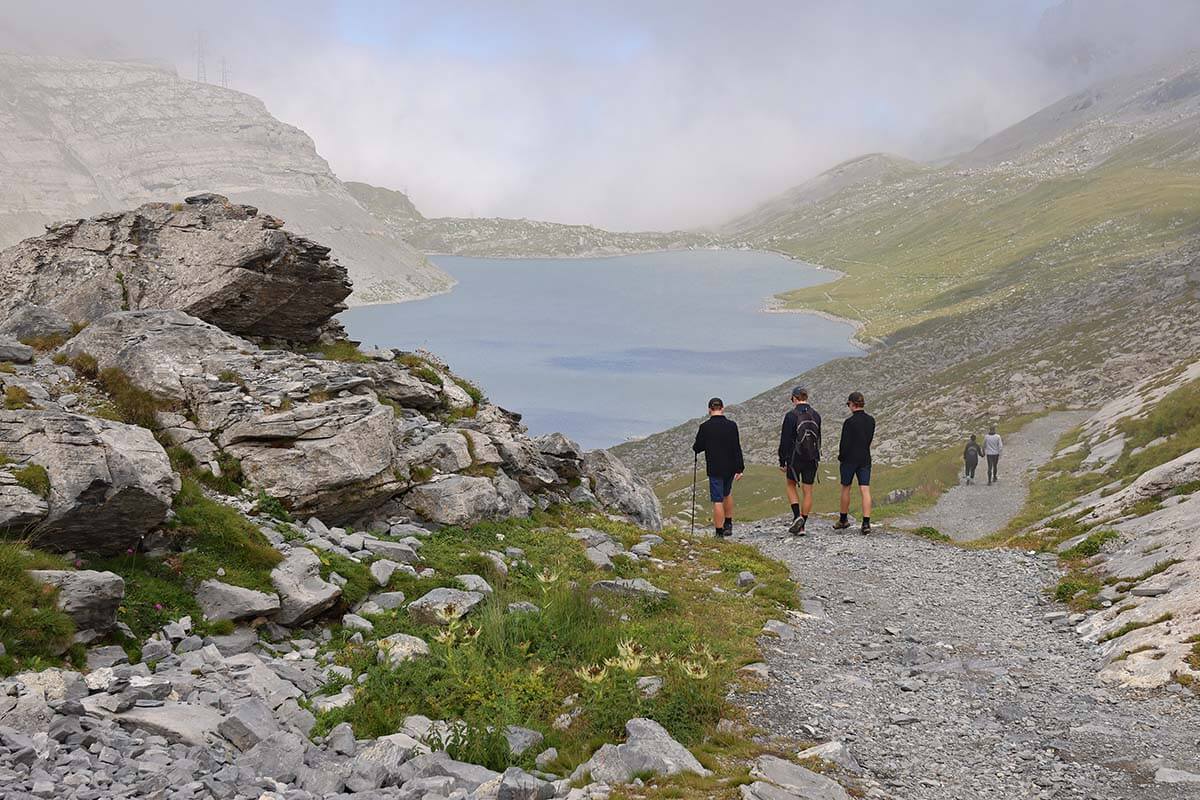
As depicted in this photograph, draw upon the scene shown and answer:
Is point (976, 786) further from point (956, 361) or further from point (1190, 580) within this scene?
point (956, 361)

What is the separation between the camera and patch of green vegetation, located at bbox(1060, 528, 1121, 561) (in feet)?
56.0

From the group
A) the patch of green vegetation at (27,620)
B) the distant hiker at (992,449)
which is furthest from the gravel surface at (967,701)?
the distant hiker at (992,449)

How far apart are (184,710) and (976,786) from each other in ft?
25.4

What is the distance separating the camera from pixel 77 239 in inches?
849

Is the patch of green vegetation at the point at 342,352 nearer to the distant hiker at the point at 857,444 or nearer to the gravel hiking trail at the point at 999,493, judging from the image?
the distant hiker at the point at 857,444

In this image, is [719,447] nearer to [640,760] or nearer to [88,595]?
[640,760]

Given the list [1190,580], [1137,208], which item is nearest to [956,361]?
[1190,580]

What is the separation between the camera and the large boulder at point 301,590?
10.9 metres

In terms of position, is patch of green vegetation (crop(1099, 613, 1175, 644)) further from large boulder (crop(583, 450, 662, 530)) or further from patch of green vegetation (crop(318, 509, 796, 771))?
large boulder (crop(583, 450, 662, 530))

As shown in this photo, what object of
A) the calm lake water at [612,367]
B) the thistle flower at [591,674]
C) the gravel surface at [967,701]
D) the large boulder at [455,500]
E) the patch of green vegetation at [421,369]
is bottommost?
the gravel surface at [967,701]

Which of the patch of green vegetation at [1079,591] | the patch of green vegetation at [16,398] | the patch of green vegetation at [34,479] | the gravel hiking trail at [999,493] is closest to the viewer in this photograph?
the patch of green vegetation at [34,479]

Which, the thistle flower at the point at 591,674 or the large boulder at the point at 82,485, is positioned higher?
the large boulder at the point at 82,485

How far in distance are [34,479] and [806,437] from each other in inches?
622

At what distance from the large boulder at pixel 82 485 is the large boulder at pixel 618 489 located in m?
13.8
